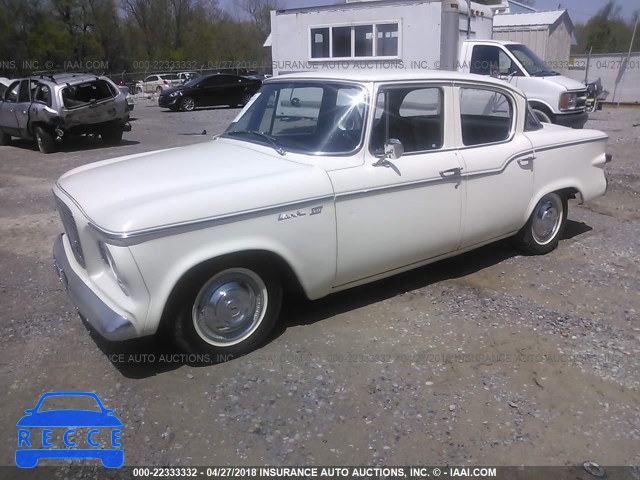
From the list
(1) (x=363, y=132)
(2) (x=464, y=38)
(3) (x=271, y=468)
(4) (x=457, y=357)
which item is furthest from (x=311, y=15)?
(3) (x=271, y=468)

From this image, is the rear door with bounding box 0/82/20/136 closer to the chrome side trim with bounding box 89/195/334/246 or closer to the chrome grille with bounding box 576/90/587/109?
the chrome side trim with bounding box 89/195/334/246

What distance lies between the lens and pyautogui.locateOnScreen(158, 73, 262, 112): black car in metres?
21.3

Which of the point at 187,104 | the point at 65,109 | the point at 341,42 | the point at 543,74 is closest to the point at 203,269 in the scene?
the point at 65,109

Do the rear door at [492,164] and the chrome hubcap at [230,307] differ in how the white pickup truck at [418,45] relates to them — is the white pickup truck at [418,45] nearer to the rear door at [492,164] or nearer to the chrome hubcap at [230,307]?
the rear door at [492,164]

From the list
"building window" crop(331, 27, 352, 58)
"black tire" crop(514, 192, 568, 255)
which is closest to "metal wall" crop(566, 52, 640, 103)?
"building window" crop(331, 27, 352, 58)

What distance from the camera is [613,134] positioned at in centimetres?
1350

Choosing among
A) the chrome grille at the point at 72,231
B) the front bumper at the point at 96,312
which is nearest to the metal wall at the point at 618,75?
the chrome grille at the point at 72,231

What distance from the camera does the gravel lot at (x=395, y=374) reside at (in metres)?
2.89

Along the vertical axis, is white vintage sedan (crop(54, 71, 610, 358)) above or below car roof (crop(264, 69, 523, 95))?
below

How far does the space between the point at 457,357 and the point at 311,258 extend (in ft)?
3.73

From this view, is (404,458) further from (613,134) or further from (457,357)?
(613,134)

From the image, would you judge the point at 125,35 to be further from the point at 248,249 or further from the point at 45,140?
the point at 248,249

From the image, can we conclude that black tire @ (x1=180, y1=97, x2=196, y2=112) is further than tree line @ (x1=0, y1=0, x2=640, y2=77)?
No

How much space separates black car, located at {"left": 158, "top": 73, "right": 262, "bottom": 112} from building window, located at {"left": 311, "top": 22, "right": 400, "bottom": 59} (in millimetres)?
7064
